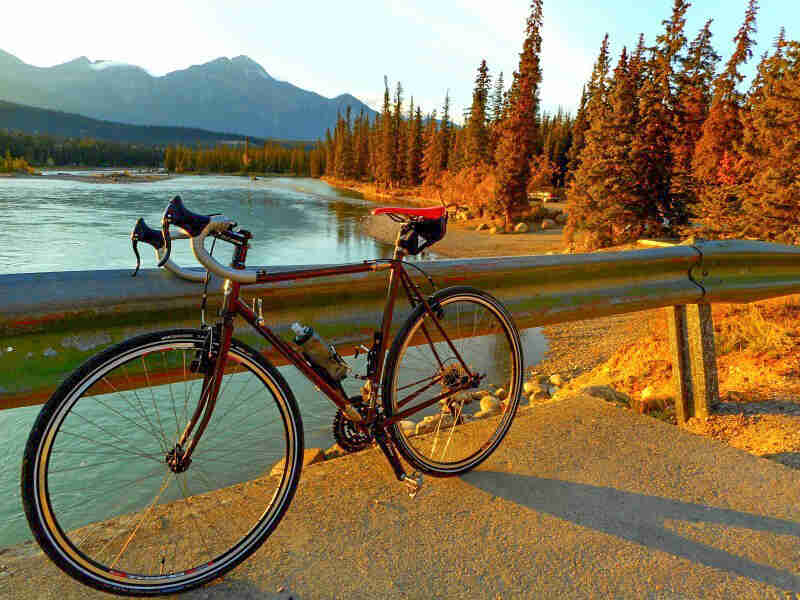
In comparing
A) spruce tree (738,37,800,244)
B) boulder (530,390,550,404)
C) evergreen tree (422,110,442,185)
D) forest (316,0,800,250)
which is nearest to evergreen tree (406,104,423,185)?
evergreen tree (422,110,442,185)

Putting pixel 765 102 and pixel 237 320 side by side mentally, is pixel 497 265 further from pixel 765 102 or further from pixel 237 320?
pixel 765 102

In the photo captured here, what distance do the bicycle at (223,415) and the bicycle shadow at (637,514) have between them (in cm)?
24

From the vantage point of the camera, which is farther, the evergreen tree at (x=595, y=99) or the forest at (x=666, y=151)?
the evergreen tree at (x=595, y=99)

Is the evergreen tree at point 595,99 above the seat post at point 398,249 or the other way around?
above

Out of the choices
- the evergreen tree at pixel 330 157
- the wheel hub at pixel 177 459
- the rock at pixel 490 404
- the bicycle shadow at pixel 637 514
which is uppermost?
the evergreen tree at pixel 330 157

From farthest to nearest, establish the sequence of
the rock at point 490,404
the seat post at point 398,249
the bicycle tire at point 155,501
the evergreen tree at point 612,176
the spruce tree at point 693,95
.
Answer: the spruce tree at point 693,95 → the evergreen tree at point 612,176 → the rock at point 490,404 → the seat post at point 398,249 → the bicycle tire at point 155,501

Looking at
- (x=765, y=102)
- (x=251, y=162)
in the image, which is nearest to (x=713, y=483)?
(x=765, y=102)

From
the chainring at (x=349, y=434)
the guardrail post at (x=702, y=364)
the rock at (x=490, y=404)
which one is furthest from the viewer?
the rock at (x=490, y=404)

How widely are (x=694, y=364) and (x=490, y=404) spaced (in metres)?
3.87

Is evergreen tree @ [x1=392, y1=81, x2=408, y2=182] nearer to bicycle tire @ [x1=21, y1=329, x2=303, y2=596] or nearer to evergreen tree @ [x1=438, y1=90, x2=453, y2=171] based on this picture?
evergreen tree @ [x1=438, y1=90, x2=453, y2=171]

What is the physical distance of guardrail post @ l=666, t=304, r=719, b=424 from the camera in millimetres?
3691

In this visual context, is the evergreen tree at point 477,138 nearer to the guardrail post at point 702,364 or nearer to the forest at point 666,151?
the forest at point 666,151

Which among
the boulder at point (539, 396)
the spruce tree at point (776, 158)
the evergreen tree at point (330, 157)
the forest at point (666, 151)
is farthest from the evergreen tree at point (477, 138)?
the evergreen tree at point (330, 157)

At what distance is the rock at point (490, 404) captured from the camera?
284 inches
